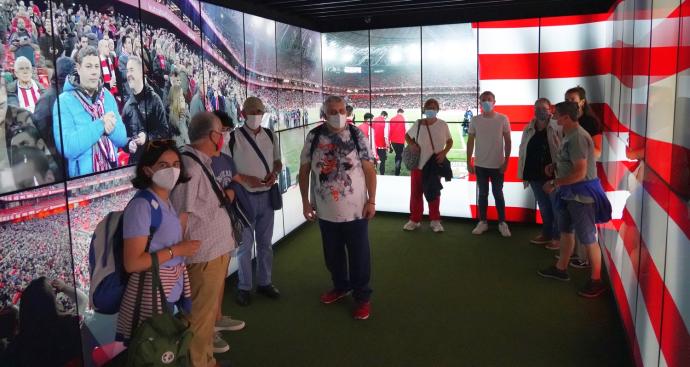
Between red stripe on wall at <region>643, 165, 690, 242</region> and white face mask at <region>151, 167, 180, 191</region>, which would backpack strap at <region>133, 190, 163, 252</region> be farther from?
red stripe on wall at <region>643, 165, 690, 242</region>

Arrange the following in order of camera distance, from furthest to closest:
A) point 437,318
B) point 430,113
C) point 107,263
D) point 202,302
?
point 430,113, point 437,318, point 202,302, point 107,263

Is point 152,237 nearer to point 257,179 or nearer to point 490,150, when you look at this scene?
point 257,179

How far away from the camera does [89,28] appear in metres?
3.05

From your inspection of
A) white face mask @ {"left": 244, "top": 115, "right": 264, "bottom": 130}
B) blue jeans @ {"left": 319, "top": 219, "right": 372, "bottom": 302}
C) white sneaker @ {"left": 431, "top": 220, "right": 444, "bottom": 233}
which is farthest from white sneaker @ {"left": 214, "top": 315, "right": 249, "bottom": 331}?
white sneaker @ {"left": 431, "top": 220, "right": 444, "bottom": 233}

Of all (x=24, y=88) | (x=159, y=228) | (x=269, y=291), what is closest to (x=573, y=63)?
(x=269, y=291)

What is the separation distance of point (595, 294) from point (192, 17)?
13.4 ft

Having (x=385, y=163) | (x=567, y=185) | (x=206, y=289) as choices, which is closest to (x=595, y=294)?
(x=567, y=185)

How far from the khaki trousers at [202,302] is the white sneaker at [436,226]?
410 centimetres

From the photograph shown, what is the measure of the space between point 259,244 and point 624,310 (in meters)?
2.84

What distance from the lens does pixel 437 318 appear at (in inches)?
158

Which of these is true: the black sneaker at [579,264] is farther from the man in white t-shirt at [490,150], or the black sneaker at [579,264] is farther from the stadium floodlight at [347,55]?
the stadium floodlight at [347,55]

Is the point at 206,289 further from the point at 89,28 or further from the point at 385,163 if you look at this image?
the point at 385,163

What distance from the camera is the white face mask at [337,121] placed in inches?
149

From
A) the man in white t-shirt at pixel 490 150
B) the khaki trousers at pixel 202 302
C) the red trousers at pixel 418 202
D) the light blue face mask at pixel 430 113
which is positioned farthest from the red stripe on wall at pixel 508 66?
the khaki trousers at pixel 202 302
